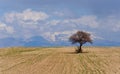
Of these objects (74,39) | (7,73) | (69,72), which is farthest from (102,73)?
(74,39)

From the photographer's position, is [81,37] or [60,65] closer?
[60,65]

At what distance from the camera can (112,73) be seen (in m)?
53.3

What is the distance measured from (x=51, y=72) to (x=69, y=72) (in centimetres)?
275

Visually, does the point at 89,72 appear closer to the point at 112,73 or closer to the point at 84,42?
the point at 112,73

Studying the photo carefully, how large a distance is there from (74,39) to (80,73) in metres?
55.9

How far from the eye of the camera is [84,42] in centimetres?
10931

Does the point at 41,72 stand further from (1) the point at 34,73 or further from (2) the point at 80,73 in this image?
(2) the point at 80,73

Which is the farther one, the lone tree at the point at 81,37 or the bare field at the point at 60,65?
the lone tree at the point at 81,37

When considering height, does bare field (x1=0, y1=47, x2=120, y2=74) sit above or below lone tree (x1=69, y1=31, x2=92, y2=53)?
below

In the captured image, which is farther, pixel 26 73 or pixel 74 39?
pixel 74 39

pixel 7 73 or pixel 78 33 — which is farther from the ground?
pixel 78 33

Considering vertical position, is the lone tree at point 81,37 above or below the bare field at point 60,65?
above

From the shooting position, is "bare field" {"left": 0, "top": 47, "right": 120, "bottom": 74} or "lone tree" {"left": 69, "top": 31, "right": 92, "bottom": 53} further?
"lone tree" {"left": 69, "top": 31, "right": 92, "bottom": 53}

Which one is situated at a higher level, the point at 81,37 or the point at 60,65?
the point at 81,37
